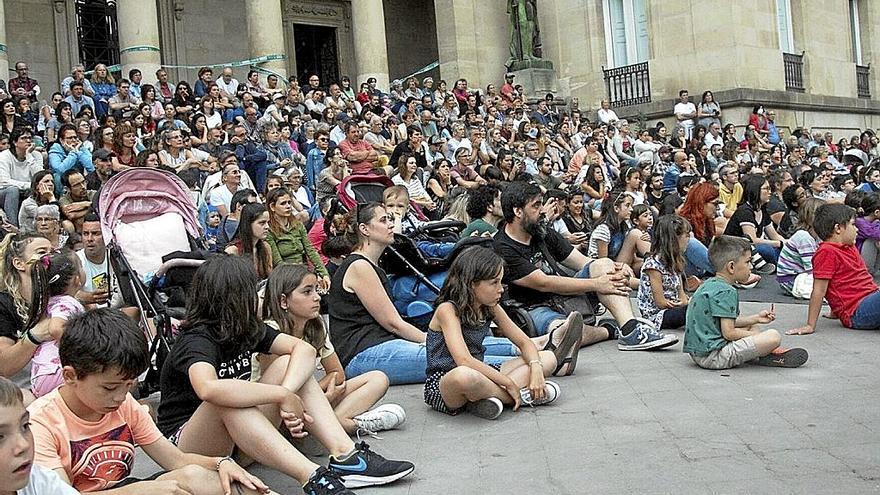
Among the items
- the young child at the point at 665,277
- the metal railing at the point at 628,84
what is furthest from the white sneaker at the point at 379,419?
the metal railing at the point at 628,84

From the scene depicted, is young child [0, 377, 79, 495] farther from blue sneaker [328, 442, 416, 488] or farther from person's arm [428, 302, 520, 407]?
person's arm [428, 302, 520, 407]

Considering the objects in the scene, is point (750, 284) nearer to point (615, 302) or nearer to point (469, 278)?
point (615, 302)

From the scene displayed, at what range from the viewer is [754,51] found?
24.9 metres

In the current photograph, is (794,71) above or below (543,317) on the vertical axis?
above

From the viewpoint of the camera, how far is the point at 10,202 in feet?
36.8

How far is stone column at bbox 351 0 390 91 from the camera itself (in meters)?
23.8

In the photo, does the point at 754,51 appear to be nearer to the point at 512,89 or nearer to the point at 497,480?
the point at 512,89

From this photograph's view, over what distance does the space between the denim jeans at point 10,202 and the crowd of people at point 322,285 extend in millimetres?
26

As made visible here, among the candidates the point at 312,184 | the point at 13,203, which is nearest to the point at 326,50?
the point at 312,184

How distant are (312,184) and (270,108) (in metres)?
3.25

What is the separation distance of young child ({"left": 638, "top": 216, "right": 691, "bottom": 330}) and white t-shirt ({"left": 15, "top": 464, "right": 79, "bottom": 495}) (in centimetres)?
603

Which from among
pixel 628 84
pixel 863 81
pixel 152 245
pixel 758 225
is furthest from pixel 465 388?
pixel 863 81

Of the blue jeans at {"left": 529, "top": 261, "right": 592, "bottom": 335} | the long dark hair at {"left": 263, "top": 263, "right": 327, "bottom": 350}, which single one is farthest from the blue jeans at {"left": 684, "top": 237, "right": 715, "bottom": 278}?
the long dark hair at {"left": 263, "top": 263, "right": 327, "bottom": 350}

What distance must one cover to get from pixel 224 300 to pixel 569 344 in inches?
113
